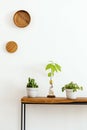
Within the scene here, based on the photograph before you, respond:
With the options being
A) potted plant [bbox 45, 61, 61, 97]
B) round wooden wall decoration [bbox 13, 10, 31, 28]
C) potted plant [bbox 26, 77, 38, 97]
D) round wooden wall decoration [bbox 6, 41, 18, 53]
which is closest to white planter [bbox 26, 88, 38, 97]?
potted plant [bbox 26, 77, 38, 97]

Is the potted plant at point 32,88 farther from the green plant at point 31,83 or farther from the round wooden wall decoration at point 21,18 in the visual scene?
the round wooden wall decoration at point 21,18

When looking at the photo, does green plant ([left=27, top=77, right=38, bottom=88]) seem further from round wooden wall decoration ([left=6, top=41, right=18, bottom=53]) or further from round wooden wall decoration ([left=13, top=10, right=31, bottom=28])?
round wooden wall decoration ([left=13, top=10, right=31, bottom=28])

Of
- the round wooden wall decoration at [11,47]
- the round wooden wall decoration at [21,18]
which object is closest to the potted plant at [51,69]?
the round wooden wall decoration at [11,47]

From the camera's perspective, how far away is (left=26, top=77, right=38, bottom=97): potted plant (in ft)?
6.92

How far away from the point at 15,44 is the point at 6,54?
0.46 ft

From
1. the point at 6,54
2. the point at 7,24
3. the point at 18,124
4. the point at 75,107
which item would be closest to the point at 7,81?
the point at 6,54

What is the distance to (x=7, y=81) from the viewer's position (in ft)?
7.67

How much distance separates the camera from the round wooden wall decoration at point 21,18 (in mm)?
2346

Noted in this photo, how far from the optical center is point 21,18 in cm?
236

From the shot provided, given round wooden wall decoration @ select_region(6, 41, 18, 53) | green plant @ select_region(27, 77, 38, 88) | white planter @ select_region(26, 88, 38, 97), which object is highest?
round wooden wall decoration @ select_region(6, 41, 18, 53)

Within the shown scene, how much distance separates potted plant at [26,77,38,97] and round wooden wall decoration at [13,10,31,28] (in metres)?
0.59

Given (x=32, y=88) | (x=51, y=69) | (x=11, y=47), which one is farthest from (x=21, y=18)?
(x=32, y=88)

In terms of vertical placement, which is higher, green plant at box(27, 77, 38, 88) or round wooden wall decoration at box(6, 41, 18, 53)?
round wooden wall decoration at box(6, 41, 18, 53)

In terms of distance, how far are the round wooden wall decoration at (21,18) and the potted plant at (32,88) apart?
0.59m
